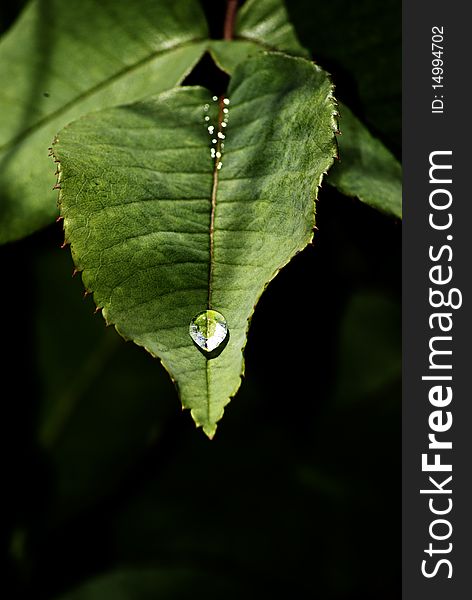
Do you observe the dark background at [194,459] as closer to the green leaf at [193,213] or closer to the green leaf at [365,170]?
the green leaf at [365,170]

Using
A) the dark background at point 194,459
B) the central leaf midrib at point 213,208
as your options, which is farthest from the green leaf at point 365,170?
the dark background at point 194,459

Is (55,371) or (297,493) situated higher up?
(55,371)

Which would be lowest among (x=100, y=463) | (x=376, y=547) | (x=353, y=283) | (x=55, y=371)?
(x=376, y=547)

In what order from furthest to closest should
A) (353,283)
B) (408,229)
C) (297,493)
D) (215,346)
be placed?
(297,493), (353,283), (408,229), (215,346)

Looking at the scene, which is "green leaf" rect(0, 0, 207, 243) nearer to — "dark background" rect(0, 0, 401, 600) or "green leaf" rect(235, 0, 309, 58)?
"green leaf" rect(235, 0, 309, 58)

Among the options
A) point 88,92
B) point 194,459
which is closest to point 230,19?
point 88,92

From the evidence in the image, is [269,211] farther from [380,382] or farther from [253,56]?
[380,382]

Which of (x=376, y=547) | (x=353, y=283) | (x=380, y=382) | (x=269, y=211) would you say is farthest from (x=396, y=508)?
(x=269, y=211)
